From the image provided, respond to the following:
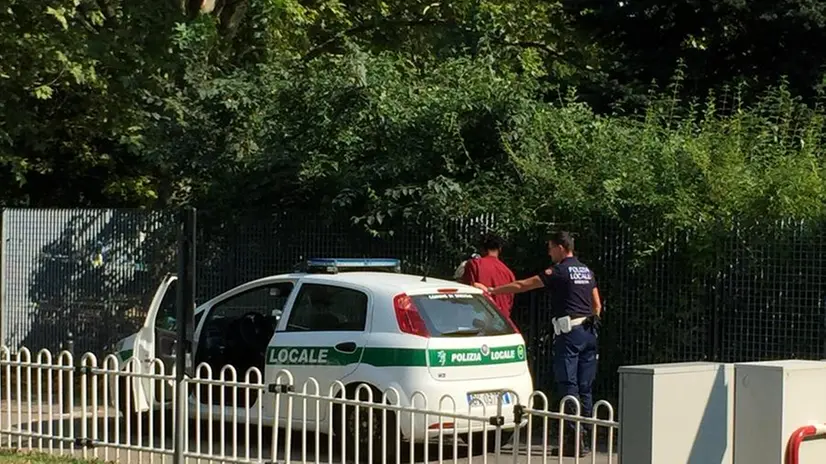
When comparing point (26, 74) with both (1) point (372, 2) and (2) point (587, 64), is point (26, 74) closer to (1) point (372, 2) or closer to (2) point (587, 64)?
(1) point (372, 2)

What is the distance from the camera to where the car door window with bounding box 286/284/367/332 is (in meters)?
9.71

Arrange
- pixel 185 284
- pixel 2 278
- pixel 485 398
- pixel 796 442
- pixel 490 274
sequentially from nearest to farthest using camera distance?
pixel 796 442
pixel 185 284
pixel 485 398
pixel 490 274
pixel 2 278

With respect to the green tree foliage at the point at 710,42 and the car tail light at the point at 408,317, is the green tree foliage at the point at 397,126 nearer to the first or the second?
the green tree foliage at the point at 710,42

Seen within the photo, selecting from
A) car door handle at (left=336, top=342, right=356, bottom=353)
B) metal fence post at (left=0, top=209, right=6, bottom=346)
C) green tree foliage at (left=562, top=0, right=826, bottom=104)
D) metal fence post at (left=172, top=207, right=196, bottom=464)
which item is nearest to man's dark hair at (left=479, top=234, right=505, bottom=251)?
car door handle at (left=336, top=342, right=356, bottom=353)

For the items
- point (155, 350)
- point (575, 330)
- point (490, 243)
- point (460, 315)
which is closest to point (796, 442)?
point (460, 315)

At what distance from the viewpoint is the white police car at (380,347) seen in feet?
30.0

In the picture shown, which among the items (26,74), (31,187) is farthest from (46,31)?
(31,187)

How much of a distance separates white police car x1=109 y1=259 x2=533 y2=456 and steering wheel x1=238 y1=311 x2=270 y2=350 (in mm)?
325

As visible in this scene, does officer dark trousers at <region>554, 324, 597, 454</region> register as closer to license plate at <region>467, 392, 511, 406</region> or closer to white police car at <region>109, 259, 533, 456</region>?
white police car at <region>109, 259, 533, 456</region>

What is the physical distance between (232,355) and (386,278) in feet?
6.15

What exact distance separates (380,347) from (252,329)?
7.03 ft

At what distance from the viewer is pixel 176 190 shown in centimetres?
1683

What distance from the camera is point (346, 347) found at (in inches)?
376

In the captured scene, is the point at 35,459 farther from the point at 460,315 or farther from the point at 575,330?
the point at 575,330
